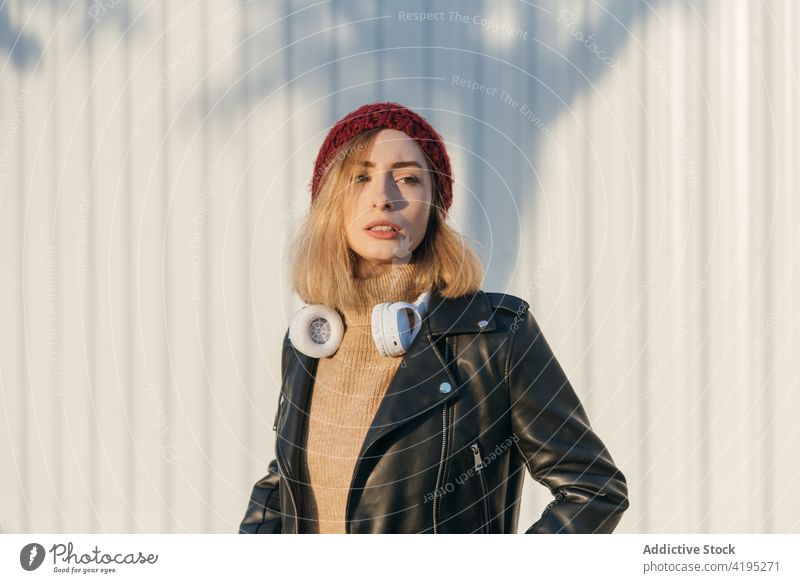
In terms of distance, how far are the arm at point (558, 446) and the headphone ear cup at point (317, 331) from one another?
379mm

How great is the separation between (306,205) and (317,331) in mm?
783

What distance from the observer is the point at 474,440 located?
190 centimetres

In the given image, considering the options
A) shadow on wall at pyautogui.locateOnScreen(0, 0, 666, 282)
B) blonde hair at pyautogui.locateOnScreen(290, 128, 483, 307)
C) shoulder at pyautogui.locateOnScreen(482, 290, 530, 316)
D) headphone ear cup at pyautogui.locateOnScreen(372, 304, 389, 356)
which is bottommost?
headphone ear cup at pyautogui.locateOnScreen(372, 304, 389, 356)

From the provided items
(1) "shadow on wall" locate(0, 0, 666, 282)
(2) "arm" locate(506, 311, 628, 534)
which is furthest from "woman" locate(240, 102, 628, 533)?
(1) "shadow on wall" locate(0, 0, 666, 282)

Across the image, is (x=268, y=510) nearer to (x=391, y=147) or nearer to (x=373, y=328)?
(x=373, y=328)

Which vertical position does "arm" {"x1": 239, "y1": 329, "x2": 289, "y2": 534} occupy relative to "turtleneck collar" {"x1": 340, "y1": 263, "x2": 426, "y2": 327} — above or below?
below

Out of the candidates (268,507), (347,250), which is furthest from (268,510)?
(347,250)

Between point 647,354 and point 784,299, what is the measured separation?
0.44 metres

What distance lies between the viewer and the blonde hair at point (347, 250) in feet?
6.58

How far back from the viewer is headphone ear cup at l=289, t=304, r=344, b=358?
6.63 ft

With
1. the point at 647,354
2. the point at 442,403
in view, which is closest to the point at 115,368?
the point at 442,403

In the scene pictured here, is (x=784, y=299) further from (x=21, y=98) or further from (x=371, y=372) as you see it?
(x=21, y=98)

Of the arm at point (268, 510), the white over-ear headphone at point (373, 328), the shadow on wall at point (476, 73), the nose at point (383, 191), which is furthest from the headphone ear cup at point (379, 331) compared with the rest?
the shadow on wall at point (476, 73)

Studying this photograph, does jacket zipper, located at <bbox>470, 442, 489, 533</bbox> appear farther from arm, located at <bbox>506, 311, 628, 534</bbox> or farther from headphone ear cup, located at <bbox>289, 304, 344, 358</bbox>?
headphone ear cup, located at <bbox>289, 304, 344, 358</bbox>
